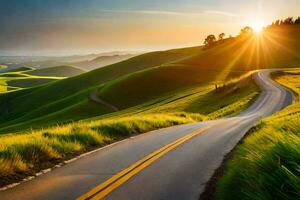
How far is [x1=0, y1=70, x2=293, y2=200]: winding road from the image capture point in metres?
8.21

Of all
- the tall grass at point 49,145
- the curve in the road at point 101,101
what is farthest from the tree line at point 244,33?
the tall grass at point 49,145

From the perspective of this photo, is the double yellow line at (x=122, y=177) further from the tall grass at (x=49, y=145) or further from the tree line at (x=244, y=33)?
the tree line at (x=244, y=33)

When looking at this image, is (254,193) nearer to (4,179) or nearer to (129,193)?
(129,193)

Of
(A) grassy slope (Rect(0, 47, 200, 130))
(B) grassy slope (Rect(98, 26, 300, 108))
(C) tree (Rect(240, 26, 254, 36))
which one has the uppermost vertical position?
(C) tree (Rect(240, 26, 254, 36))

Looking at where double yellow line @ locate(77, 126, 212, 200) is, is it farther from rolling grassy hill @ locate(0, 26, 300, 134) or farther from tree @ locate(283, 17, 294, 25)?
tree @ locate(283, 17, 294, 25)

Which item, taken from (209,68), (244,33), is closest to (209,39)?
(244,33)

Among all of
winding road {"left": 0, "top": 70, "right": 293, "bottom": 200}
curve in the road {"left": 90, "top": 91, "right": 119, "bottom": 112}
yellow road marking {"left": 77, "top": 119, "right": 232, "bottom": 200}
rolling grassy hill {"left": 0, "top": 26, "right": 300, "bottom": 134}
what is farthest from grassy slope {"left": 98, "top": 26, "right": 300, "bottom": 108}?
yellow road marking {"left": 77, "top": 119, "right": 232, "bottom": 200}

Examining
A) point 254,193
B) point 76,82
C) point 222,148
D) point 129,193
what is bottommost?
point 76,82

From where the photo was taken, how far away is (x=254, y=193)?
6.15 m

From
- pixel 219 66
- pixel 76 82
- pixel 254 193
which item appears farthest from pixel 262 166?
pixel 76 82

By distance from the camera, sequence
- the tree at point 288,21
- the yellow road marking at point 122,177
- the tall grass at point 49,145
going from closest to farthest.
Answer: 1. the yellow road marking at point 122,177
2. the tall grass at point 49,145
3. the tree at point 288,21

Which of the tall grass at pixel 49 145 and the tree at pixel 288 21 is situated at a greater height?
the tree at pixel 288 21

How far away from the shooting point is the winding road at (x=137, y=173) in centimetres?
821

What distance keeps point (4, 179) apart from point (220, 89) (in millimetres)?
56378
